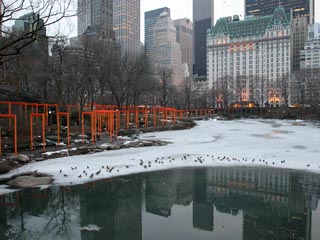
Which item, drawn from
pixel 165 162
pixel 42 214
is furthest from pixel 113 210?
pixel 165 162

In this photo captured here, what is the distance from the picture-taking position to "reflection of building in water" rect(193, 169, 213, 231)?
671 centimetres

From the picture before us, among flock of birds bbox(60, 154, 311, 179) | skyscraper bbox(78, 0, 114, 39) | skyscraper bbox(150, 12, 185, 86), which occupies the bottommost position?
flock of birds bbox(60, 154, 311, 179)

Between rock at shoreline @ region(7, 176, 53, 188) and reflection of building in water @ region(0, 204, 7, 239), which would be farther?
rock at shoreline @ region(7, 176, 53, 188)

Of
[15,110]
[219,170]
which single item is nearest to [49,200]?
Answer: [219,170]

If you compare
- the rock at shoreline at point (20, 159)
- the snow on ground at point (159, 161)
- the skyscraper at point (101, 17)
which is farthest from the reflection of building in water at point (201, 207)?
the skyscraper at point (101, 17)

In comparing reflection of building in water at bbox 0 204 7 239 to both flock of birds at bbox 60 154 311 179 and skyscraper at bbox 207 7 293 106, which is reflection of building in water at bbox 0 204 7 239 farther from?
skyscraper at bbox 207 7 293 106

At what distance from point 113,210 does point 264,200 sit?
3786 millimetres

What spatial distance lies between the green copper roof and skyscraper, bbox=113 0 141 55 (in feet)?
311

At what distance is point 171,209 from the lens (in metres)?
7.77

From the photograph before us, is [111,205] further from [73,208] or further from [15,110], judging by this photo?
[15,110]

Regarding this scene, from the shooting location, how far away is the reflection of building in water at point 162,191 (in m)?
7.79

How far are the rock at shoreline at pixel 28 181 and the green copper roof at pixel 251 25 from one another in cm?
16015

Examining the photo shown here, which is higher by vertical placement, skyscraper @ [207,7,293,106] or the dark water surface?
skyscraper @ [207,7,293,106]

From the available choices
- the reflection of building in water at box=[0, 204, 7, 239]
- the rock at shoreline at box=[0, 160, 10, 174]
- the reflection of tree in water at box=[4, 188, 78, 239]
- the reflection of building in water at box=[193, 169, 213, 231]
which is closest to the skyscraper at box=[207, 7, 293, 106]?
the reflection of building in water at box=[193, 169, 213, 231]
